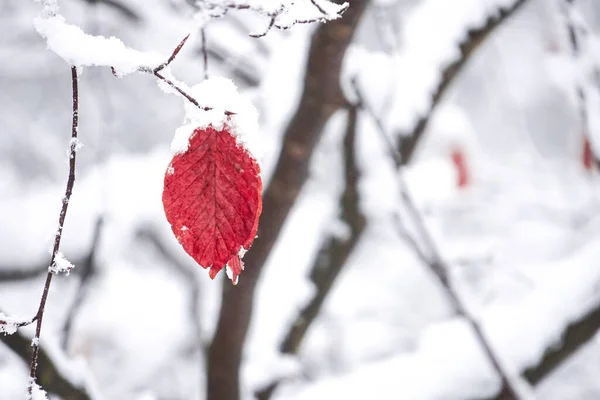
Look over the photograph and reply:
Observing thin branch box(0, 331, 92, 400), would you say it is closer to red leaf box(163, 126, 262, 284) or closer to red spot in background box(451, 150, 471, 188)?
red leaf box(163, 126, 262, 284)

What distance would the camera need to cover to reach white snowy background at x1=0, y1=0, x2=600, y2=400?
2.80 ft

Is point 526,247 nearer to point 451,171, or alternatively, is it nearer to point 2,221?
point 451,171

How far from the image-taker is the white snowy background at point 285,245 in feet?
2.80

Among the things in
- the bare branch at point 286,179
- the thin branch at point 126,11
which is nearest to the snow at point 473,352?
the bare branch at point 286,179

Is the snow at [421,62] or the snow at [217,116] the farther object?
the snow at [421,62]

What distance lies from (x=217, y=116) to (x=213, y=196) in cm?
6

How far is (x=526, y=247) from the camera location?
14.5ft

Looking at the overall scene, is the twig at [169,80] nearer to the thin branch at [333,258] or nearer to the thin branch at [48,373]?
the thin branch at [48,373]

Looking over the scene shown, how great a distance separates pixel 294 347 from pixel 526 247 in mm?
4058

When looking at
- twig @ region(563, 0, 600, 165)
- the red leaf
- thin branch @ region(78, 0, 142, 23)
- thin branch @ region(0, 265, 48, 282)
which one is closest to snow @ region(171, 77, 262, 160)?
the red leaf

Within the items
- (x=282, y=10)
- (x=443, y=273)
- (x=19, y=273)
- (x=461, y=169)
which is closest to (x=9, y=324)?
(x=282, y=10)

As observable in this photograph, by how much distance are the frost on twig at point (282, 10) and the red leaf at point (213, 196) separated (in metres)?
0.08

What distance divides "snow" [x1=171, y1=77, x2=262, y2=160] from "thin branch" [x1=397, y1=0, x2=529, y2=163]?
0.67 meters

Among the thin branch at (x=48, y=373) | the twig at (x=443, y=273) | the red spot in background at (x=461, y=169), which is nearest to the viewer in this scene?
the thin branch at (x=48, y=373)
